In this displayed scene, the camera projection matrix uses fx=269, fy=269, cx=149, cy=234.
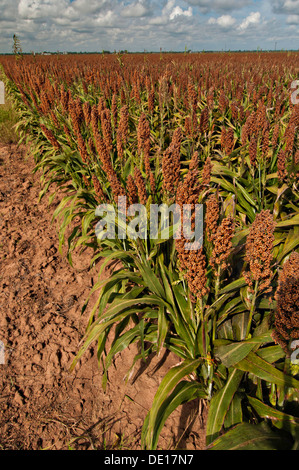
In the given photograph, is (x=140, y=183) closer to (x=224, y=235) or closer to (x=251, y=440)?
(x=224, y=235)

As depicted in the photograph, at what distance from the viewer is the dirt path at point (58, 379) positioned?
5.62 feet

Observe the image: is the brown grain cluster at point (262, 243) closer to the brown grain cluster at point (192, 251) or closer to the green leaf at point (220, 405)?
the brown grain cluster at point (192, 251)

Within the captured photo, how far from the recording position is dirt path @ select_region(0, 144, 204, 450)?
171cm

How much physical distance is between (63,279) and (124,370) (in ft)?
4.37

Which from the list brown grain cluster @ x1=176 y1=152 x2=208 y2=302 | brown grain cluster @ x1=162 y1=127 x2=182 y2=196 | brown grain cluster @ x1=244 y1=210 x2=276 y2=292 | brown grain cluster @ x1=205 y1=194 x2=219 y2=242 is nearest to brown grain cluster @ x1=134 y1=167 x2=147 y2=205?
brown grain cluster @ x1=162 y1=127 x2=182 y2=196

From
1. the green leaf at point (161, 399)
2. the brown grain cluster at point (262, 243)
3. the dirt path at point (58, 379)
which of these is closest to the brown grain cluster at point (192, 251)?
the brown grain cluster at point (262, 243)

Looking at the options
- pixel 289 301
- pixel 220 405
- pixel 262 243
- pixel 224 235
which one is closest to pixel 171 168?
pixel 224 235

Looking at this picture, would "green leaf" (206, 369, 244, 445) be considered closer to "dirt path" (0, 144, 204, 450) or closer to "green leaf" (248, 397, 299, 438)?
"green leaf" (248, 397, 299, 438)

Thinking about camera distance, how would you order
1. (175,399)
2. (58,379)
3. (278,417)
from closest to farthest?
(278,417), (175,399), (58,379)

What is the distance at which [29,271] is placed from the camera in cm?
315

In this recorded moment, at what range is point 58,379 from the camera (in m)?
2.07

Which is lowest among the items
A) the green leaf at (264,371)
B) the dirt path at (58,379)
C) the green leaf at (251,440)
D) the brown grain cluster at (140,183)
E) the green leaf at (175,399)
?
the dirt path at (58,379)

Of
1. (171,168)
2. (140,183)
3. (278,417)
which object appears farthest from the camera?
(140,183)
